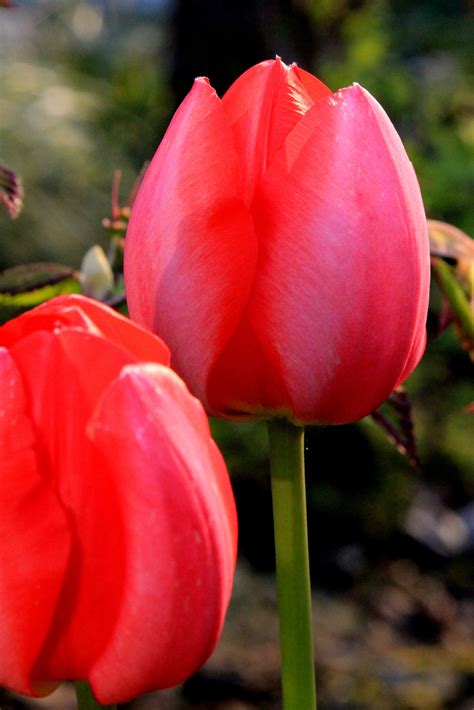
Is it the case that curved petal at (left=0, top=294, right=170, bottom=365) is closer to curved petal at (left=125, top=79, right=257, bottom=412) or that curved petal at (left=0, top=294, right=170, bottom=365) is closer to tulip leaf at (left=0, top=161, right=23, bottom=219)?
curved petal at (left=125, top=79, right=257, bottom=412)

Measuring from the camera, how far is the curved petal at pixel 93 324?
343 millimetres

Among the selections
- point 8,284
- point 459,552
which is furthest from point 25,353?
point 459,552

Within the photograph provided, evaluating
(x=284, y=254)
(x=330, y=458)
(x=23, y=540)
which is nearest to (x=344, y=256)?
(x=284, y=254)

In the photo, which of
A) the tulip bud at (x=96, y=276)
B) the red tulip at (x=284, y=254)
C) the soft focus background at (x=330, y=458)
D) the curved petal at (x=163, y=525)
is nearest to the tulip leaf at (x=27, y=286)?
the tulip bud at (x=96, y=276)

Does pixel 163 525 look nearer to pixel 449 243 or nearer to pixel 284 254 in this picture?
pixel 284 254

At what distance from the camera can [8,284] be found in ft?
1.89

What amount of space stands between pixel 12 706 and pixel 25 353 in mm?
1438

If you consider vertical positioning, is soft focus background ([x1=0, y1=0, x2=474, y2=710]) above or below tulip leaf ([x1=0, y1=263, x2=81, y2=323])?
below

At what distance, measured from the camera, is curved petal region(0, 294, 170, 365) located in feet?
1.12

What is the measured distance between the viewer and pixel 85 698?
39cm

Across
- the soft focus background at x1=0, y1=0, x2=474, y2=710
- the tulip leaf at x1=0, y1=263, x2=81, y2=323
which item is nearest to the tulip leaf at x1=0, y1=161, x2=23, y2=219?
the tulip leaf at x1=0, y1=263, x2=81, y2=323

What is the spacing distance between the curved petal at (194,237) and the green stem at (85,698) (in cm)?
11

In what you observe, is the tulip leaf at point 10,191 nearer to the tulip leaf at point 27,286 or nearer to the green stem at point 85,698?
the tulip leaf at point 27,286

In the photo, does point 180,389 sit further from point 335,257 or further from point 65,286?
point 65,286
